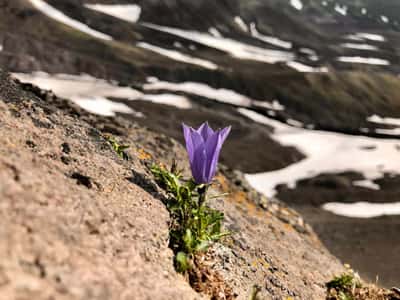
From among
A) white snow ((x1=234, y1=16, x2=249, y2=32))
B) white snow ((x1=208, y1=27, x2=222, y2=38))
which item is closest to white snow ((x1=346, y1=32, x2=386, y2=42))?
white snow ((x1=234, y1=16, x2=249, y2=32))

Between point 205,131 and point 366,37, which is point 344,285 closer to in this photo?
point 205,131

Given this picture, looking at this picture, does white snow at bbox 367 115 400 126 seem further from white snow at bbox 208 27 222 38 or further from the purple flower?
white snow at bbox 208 27 222 38

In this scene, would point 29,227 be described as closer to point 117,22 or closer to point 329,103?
point 329,103

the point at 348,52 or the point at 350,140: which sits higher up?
the point at 350,140

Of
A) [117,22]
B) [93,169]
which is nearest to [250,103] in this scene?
[117,22]

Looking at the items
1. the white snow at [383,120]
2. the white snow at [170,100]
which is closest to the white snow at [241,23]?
the white snow at [383,120]

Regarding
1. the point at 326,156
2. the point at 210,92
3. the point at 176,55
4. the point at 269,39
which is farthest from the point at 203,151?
the point at 269,39
